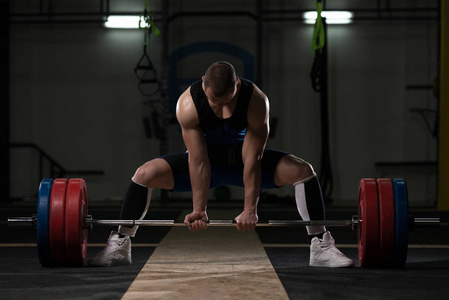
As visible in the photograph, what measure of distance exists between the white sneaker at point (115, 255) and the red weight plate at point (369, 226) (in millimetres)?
1036

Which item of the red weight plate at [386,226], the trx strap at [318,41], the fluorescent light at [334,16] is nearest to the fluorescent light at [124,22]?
the fluorescent light at [334,16]

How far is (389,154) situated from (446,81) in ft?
5.79

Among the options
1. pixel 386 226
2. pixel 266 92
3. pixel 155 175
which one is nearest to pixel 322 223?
pixel 386 226

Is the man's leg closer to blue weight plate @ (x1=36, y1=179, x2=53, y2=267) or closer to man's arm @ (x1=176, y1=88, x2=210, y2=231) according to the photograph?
man's arm @ (x1=176, y1=88, x2=210, y2=231)

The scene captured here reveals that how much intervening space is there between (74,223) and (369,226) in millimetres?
1242

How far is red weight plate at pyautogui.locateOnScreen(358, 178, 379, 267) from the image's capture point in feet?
8.48

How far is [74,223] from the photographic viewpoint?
261 cm

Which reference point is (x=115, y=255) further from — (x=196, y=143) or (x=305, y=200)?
(x=305, y=200)

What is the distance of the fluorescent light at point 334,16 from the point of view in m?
8.05

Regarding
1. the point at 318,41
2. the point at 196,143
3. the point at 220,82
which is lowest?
the point at 196,143

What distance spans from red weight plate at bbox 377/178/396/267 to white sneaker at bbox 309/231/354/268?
0.16m

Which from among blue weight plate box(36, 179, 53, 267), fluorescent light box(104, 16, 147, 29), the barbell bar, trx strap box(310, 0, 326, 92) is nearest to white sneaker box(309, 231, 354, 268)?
the barbell bar

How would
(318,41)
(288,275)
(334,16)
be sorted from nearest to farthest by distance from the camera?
(288,275) → (318,41) → (334,16)

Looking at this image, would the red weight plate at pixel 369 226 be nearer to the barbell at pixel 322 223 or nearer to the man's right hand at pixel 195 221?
the barbell at pixel 322 223
